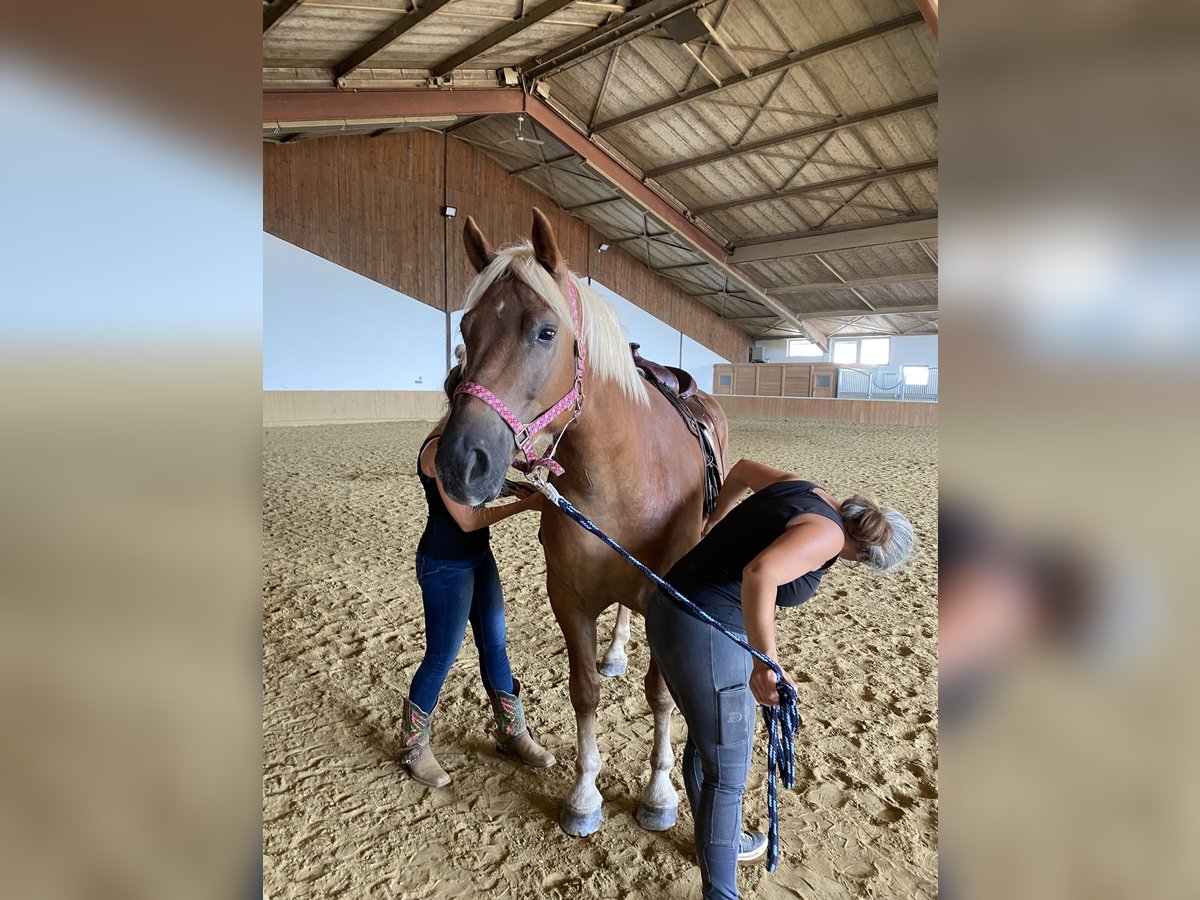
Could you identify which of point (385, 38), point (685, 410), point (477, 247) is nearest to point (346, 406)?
point (385, 38)

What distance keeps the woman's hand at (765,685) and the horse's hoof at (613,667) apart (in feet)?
5.02

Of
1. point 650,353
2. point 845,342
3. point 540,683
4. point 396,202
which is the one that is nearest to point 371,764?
point 540,683

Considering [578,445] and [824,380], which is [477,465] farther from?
[824,380]

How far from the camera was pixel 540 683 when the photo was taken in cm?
266

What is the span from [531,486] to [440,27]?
339 inches

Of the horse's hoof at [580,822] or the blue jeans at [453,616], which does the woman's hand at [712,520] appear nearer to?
the blue jeans at [453,616]

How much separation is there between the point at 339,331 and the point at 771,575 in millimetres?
12352

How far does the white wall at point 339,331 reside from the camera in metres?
11.2

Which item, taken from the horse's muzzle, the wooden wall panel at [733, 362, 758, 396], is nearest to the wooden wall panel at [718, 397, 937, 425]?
the wooden wall panel at [733, 362, 758, 396]

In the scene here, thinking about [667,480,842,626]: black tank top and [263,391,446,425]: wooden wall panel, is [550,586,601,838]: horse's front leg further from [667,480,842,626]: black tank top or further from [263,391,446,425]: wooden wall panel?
[263,391,446,425]: wooden wall panel

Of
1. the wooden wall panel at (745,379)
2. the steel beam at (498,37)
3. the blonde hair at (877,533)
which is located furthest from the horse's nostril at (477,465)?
the wooden wall panel at (745,379)

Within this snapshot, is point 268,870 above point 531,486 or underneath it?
underneath

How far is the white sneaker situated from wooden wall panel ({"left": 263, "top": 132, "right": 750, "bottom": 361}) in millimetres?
10276
